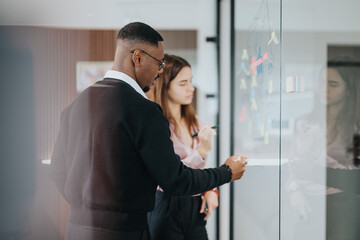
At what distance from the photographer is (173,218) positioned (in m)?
1.50

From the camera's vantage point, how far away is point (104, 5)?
1469 millimetres

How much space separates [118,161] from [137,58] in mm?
380

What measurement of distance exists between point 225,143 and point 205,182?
99cm

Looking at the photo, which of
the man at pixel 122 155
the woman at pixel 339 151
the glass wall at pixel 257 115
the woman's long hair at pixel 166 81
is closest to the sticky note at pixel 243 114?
the glass wall at pixel 257 115

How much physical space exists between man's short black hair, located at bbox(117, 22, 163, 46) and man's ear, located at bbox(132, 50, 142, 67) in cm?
4

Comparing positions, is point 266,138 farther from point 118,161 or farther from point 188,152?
point 118,161

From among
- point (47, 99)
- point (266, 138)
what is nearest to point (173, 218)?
point (266, 138)

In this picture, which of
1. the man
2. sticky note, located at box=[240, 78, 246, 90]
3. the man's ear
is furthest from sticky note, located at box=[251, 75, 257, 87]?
the man's ear

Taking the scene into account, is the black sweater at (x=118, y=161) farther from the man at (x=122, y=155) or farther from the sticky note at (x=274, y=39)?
the sticky note at (x=274, y=39)

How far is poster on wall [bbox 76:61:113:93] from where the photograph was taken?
4.30 feet

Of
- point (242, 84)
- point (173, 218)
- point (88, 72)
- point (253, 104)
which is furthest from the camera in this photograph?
point (242, 84)

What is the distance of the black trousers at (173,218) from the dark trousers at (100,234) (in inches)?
14.5

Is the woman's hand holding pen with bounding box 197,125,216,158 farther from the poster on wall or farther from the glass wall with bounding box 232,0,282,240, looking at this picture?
the poster on wall

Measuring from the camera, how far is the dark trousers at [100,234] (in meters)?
1.08
